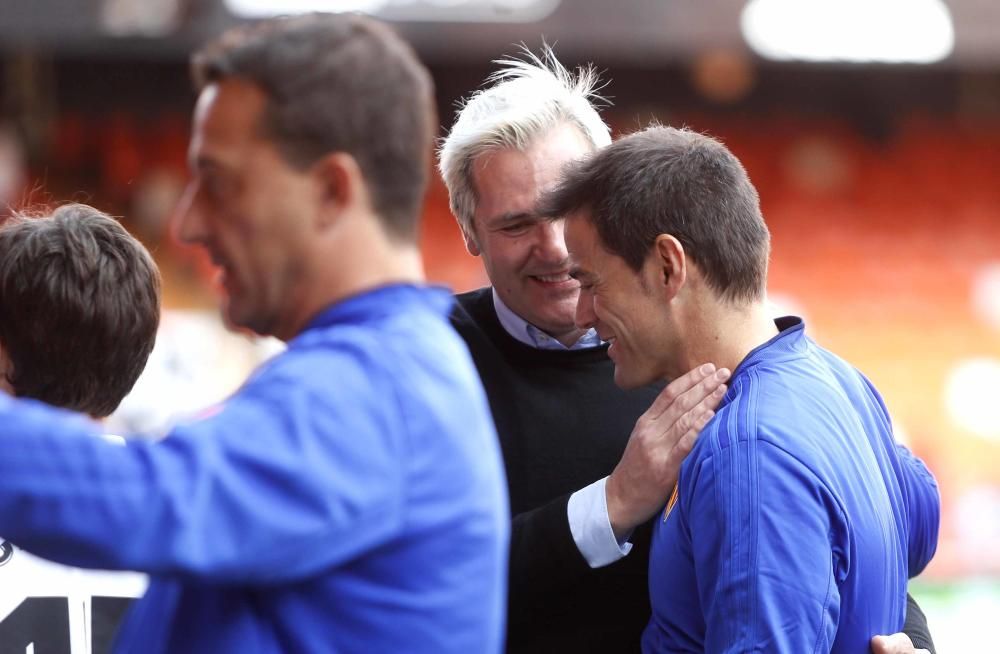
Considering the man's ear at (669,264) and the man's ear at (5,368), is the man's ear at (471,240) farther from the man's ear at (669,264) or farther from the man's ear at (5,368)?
the man's ear at (5,368)

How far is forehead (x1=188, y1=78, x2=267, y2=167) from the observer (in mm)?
940

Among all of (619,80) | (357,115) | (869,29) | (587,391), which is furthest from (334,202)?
(619,80)

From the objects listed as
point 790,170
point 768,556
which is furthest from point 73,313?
point 790,170

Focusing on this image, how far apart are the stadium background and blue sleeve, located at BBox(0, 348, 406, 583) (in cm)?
506

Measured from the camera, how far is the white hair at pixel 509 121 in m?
1.90

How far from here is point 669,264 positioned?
154cm

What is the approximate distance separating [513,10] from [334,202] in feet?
16.6

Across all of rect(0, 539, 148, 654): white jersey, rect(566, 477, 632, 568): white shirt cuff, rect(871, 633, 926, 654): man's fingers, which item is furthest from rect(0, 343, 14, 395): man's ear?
rect(871, 633, 926, 654): man's fingers

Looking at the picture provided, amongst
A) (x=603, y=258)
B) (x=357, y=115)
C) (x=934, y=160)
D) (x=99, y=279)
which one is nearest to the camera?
(x=357, y=115)

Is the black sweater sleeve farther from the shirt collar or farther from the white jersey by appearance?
the white jersey

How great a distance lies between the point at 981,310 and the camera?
7.70m

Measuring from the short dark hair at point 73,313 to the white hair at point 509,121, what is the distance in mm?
616

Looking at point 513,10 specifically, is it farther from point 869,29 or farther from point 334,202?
point 334,202

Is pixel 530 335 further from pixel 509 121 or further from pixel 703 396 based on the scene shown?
pixel 703 396
